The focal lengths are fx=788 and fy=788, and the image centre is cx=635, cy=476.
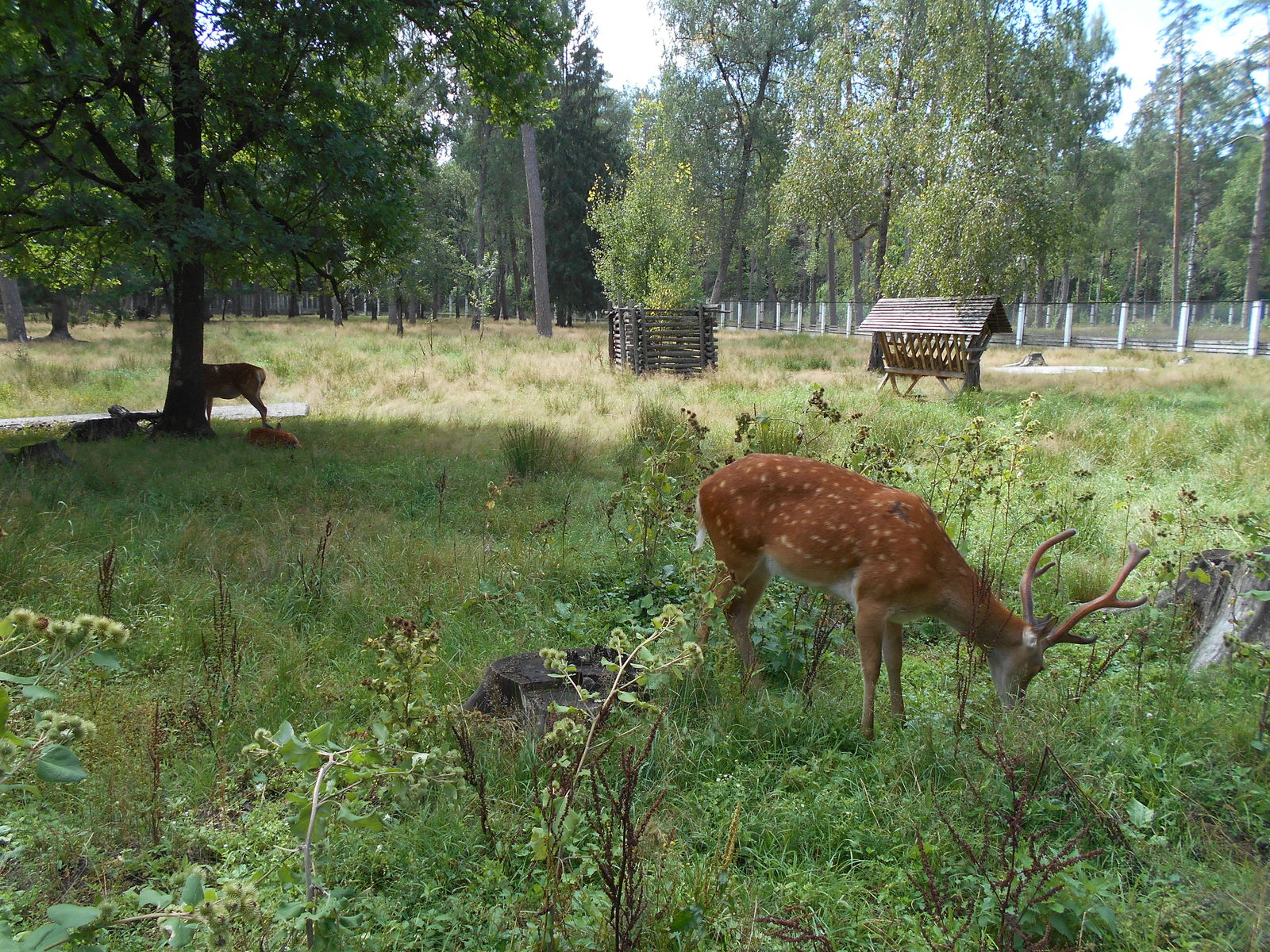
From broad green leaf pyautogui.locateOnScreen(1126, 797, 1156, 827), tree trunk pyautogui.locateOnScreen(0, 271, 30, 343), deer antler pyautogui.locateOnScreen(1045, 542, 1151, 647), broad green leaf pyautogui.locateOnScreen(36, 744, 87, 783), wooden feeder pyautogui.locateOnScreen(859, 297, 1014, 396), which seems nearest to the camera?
broad green leaf pyautogui.locateOnScreen(36, 744, 87, 783)

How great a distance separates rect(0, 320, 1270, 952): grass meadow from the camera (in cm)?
249

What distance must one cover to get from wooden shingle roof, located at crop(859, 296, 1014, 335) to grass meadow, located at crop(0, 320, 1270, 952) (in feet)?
23.1

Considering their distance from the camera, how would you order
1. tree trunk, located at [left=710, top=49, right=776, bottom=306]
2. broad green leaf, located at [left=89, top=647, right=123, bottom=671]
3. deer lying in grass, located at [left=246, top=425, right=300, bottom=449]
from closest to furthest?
broad green leaf, located at [left=89, top=647, right=123, bottom=671] → deer lying in grass, located at [left=246, top=425, right=300, bottom=449] → tree trunk, located at [left=710, top=49, right=776, bottom=306]

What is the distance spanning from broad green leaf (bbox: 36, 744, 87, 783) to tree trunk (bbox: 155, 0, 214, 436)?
26.9 feet

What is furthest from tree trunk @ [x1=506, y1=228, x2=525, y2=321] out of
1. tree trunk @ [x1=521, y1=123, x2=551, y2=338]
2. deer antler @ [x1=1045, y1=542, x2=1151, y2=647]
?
deer antler @ [x1=1045, y1=542, x2=1151, y2=647]

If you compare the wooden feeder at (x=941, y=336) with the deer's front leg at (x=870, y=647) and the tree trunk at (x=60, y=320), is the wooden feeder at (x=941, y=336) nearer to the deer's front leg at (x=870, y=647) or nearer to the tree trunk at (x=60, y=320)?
the deer's front leg at (x=870, y=647)

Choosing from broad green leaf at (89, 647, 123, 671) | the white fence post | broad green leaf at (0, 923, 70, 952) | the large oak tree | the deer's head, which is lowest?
the deer's head

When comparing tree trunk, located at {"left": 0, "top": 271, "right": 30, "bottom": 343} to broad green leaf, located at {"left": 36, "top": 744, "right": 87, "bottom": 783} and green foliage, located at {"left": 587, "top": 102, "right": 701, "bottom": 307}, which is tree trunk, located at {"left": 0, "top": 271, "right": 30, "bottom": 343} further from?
broad green leaf, located at {"left": 36, "top": 744, "right": 87, "bottom": 783}

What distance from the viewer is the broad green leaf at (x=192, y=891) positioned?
1503 millimetres

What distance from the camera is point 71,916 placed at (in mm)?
1311

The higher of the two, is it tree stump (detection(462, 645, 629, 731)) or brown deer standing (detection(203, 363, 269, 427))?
brown deer standing (detection(203, 363, 269, 427))

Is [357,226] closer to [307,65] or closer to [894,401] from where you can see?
[307,65]

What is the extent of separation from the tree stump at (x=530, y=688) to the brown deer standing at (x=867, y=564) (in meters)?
0.69

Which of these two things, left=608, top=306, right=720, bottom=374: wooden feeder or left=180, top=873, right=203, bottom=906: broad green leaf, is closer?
left=180, top=873, right=203, bottom=906: broad green leaf
